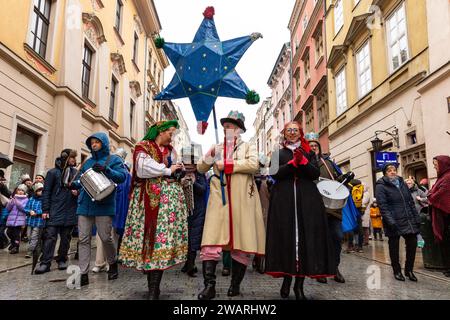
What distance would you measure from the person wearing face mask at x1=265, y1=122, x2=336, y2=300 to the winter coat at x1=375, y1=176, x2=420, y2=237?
6.30 feet

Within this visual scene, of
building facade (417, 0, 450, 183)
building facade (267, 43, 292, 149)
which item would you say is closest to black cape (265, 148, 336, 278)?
building facade (417, 0, 450, 183)

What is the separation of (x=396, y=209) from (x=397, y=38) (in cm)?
877

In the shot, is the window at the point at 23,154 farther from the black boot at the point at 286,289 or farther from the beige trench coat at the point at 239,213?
the black boot at the point at 286,289

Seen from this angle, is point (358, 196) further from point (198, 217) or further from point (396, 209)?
point (198, 217)

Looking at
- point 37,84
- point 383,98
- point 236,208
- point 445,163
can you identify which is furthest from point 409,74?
point 37,84

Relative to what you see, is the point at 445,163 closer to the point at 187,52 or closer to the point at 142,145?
the point at 187,52

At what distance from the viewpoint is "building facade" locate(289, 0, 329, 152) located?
64.6 feet

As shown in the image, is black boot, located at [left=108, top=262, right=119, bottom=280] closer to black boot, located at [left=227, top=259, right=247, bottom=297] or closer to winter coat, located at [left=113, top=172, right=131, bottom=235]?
winter coat, located at [left=113, top=172, right=131, bottom=235]

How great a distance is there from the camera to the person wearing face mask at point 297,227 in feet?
10.6

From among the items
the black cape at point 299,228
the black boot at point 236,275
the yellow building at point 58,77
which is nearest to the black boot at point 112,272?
the black boot at point 236,275

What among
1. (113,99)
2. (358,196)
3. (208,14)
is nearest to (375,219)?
(358,196)

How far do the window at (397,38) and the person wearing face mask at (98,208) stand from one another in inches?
399

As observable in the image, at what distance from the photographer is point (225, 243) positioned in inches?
133
